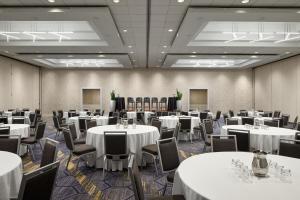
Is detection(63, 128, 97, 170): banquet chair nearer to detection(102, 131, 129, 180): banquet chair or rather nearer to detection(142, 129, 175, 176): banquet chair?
detection(102, 131, 129, 180): banquet chair

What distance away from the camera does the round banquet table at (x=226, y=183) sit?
6.41 ft

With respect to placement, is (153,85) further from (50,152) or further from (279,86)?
(50,152)

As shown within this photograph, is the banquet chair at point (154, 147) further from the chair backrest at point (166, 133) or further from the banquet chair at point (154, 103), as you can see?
the banquet chair at point (154, 103)

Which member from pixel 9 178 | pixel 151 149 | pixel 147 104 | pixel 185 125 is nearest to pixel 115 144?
pixel 151 149

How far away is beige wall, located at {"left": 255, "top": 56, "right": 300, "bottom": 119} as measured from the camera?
1361 cm

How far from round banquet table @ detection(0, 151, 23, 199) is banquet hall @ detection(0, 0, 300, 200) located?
17mm

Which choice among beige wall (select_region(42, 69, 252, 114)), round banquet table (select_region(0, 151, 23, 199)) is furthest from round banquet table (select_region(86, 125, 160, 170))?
beige wall (select_region(42, 69, 252, 114))

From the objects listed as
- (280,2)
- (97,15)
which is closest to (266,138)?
(280,2)

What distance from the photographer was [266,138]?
5.14 meters

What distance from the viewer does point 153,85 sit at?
19312mm

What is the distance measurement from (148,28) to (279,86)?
35.4ft

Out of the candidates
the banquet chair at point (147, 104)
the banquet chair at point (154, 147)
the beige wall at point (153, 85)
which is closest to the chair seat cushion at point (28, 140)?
the banquet chair at point (154, 147)

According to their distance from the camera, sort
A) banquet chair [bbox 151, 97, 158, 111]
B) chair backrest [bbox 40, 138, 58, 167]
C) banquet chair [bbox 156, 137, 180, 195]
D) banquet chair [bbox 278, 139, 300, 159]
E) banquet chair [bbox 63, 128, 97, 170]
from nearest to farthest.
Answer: chair backrest [bbox 40, 138, 58, 167], banquet chair [bbox 156, 137, 180, 195], banquet chair [bbox 278, 139, 300, 159], banquet chair [bbox 63, 128, 97, 170], banquet chair [bbox 151, 97, 158, 111]

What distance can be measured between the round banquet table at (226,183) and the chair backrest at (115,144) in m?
2.03
